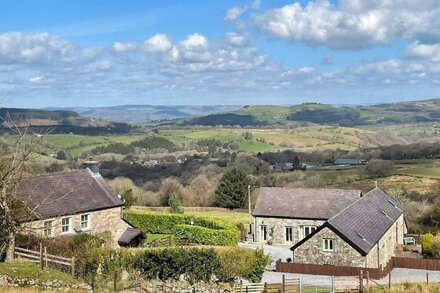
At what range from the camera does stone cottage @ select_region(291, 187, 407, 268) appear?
3712cm

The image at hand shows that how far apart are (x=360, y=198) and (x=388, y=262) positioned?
7.95 m

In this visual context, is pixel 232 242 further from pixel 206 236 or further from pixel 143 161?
pixel 143 161

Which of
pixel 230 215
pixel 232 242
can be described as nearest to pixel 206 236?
pixel 232 242

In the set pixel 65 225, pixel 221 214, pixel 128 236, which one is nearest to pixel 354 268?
pixel 128 236

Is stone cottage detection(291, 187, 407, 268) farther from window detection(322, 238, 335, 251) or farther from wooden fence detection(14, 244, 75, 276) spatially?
wooden fence detection(14, 244, 75, 276)

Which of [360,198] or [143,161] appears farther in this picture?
[143,161]

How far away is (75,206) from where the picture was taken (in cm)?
4066

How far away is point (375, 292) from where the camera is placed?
3003 cm

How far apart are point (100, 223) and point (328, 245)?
1785 centimetres

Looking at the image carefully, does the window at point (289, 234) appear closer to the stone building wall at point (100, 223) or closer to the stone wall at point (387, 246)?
the stone wall at point (387, 246)

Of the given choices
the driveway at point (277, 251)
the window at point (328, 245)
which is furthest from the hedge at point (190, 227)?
the window at point (328, 245)

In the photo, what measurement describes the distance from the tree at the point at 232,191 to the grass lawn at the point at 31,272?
48.7 m

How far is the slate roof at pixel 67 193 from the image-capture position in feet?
126

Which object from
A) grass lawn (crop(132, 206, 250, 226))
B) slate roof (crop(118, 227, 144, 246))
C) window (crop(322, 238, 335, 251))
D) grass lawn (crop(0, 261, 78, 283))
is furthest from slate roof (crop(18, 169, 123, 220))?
grass lawn (crop(132, 206, 250, 226))
